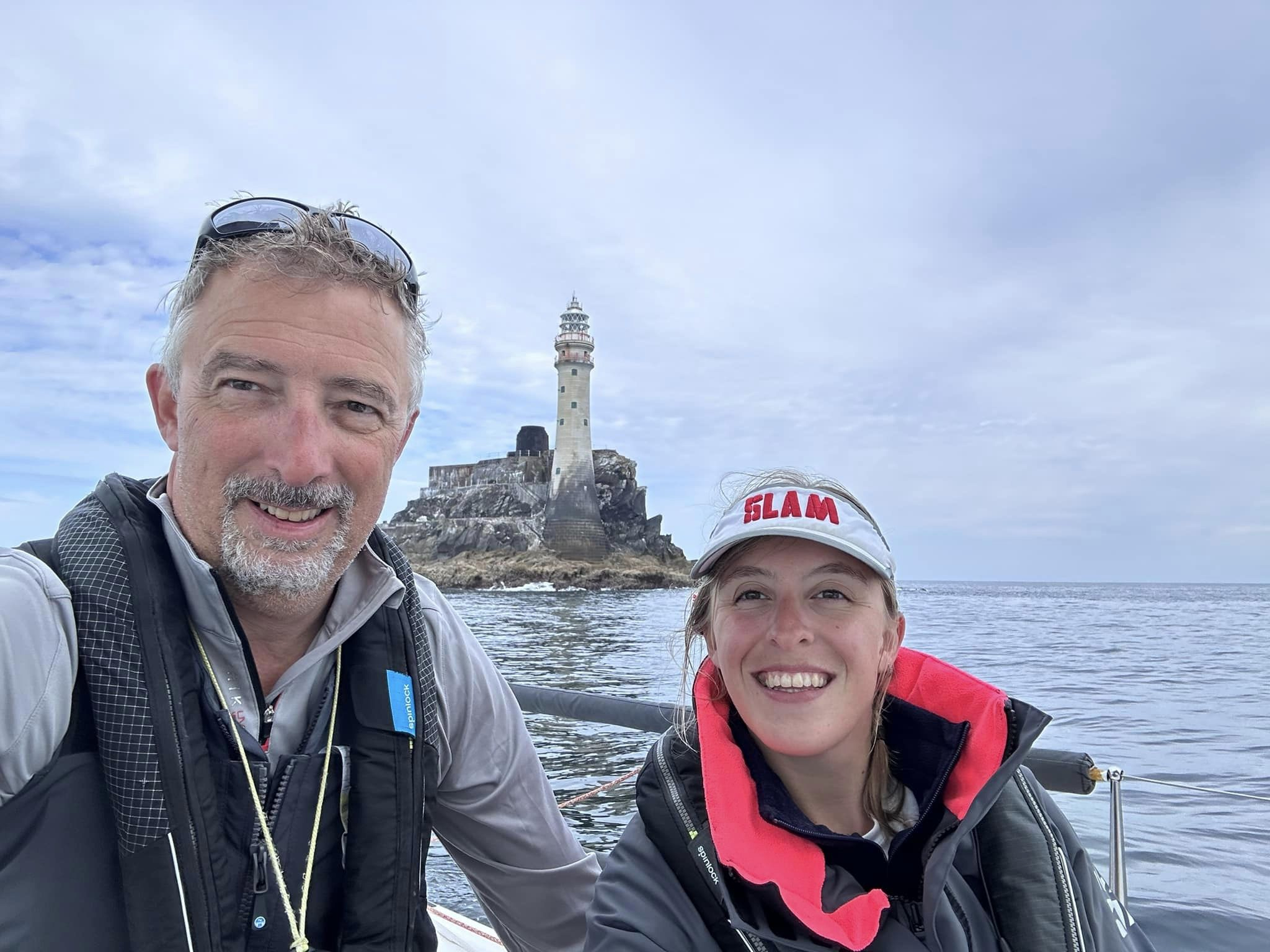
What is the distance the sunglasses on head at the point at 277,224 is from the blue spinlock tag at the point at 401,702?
3.14ft

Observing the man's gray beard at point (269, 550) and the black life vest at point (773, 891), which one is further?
the man's gray beard at point (269, 550)

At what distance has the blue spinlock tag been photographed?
6.32ft

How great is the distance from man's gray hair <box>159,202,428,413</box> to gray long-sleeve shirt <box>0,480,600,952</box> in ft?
1.29

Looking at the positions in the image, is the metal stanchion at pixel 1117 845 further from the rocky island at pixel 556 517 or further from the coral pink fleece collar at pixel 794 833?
the rocky island at pixel 556 517

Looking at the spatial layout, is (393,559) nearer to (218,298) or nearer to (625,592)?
(218,298)

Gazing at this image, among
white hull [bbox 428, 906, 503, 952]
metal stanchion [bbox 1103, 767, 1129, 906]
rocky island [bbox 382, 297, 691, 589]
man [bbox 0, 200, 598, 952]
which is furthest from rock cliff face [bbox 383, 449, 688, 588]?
man [bbox 0, 200, 598, 952]

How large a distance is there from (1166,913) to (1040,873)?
393cm

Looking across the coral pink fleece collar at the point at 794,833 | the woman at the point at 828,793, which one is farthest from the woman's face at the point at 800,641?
the coral pink fleece collar at the point at 794,833

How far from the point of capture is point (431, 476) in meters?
78.0

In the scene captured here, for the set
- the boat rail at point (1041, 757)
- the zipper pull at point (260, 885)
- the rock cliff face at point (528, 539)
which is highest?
the rock cliff face at point (528, 539)

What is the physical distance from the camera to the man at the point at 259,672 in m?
1.54

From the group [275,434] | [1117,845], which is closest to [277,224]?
[275,434]

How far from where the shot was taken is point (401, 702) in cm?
196

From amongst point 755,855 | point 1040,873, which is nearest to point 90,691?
point 755,855
